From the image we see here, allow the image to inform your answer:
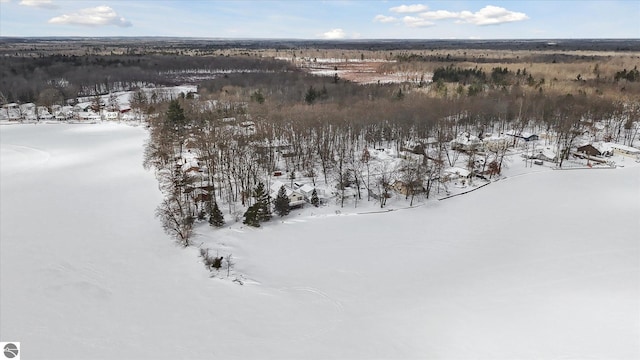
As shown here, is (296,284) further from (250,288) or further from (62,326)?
(62,326)

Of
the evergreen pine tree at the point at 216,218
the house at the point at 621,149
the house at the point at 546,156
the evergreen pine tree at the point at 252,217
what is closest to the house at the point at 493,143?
the house at the point at 546,156

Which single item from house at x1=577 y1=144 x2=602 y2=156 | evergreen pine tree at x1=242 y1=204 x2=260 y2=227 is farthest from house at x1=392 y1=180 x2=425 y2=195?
house at x1=577 y1=144 x2=602 y2=156

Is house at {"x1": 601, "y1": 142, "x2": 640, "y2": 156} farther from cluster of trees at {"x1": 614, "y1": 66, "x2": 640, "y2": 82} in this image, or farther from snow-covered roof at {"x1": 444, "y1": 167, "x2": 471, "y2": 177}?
cluster of trees at {"x1": 614, "y1": 66, "x2": 640, "y2": 82}

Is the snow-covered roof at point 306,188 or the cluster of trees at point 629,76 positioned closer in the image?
the snow-covered roof at point 306,188

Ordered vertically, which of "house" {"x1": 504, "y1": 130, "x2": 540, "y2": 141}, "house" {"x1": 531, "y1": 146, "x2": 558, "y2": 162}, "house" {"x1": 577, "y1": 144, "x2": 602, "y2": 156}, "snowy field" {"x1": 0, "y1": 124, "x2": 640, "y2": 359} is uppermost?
"house" {"x1": 504, "y1": 130, "x2": 540, "y2": 141}

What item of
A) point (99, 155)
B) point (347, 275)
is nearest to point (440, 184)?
point (347, 275)

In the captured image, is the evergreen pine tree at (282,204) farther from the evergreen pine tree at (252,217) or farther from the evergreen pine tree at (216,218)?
the evergreen pine tree at (216,218)
